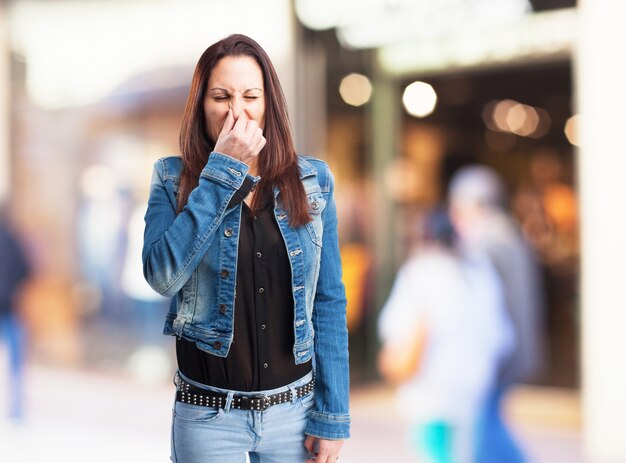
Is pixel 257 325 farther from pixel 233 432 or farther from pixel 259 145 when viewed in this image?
pixel 259 145

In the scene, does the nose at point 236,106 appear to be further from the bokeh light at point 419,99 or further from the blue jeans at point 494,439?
the bokeh light at point 419,99

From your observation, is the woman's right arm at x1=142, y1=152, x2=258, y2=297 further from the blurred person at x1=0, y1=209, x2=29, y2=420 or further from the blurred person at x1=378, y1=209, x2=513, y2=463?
the blurred person at x1=0, y1=209, x2=29, y2=420

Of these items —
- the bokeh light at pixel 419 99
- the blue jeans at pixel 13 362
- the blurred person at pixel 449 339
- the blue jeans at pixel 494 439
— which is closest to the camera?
the blurred person at pixel 449 339

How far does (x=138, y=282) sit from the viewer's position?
8.38 meters

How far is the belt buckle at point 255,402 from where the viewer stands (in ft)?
6.58

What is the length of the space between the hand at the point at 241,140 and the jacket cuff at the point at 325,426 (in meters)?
0.67

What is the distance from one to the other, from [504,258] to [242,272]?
4241mm

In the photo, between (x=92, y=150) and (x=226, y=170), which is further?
(x=92, y=150)

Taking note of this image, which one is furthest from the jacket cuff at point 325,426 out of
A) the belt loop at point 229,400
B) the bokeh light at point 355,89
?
the bokeh light at point 355,89

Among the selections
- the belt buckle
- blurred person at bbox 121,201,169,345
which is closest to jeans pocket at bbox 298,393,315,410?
the belt buckle

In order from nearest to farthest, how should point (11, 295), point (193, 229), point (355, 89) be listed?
point (193, 229), point (355, 89), point (11, 295)

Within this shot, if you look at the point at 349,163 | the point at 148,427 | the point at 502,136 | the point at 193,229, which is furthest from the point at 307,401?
the point at 349,163

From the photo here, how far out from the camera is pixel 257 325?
2.03 meters

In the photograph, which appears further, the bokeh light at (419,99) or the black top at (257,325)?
the bokeh light at (419,99)
